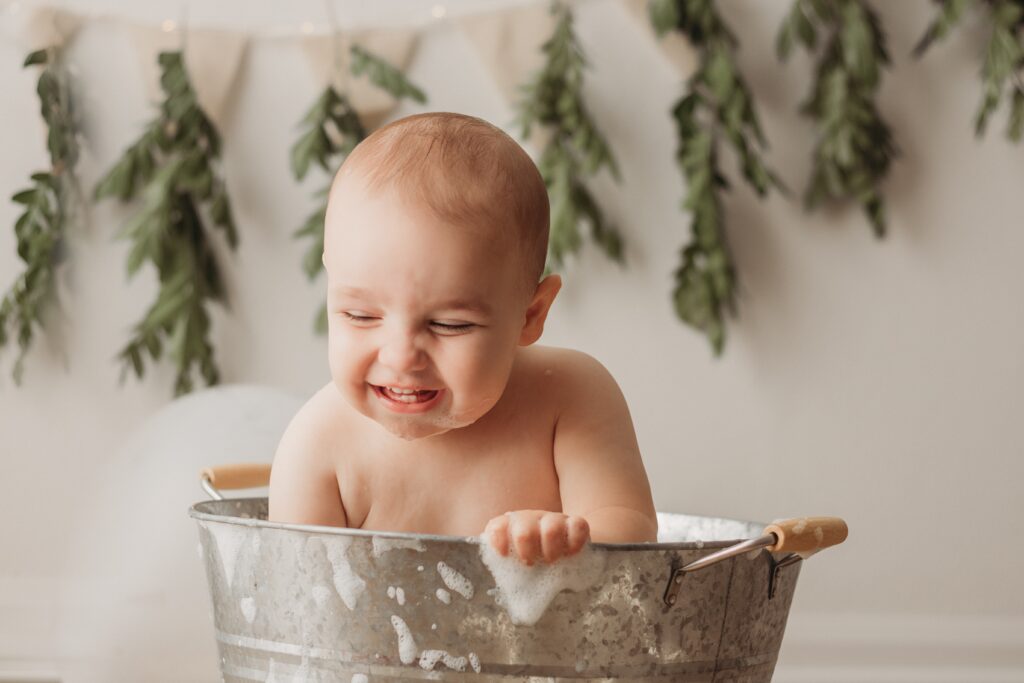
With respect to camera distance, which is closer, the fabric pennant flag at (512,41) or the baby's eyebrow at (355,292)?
the baby's eyebrow at (355,292)

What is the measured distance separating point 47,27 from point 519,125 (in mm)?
699

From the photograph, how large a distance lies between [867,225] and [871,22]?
29 cm

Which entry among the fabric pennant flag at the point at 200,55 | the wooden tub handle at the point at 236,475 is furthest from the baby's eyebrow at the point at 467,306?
the fabric pennant flag at the point at 200,55

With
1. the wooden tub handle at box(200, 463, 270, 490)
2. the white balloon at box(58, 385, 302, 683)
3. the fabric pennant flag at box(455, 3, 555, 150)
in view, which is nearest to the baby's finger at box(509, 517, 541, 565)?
the wooden tub handle at box(200, 463, 270, 490)

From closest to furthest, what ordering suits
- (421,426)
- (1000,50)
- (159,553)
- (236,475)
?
1. (421,426)
2. (236,475)
3. (159,553)
4. (1000,50)

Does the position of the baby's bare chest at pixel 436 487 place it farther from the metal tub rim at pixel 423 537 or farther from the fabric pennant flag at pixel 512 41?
the fabric pennant flag at pixel 512 41

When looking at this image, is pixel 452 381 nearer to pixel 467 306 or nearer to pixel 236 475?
pixel 467 306

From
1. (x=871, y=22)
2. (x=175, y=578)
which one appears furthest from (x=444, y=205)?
(x=871, y=22)

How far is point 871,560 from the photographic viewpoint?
5.56 feet

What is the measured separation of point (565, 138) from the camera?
64.7 inches

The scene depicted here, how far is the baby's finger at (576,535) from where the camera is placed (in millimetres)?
558

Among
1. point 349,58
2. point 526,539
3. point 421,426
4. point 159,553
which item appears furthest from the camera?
point 349,58

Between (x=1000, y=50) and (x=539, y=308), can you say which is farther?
(x=1000, y=50)

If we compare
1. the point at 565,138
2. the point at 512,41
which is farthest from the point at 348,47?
the point at 565,138
